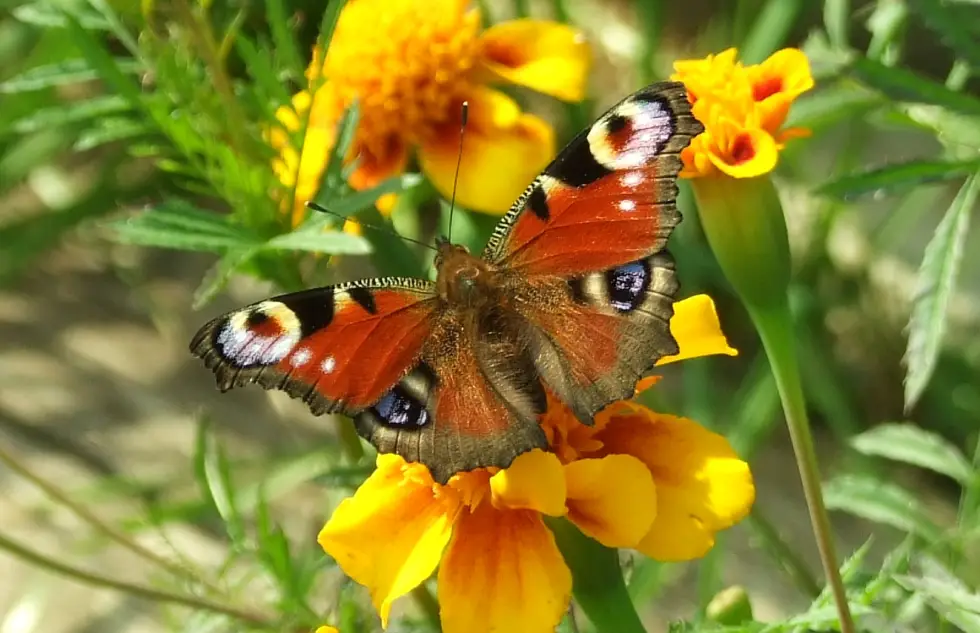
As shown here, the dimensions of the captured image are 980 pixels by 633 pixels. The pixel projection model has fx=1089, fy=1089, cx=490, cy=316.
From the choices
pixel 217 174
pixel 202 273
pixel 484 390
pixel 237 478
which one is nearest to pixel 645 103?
pixel 484 390

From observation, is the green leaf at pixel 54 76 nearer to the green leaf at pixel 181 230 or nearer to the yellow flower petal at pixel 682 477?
the green leaf at pixel 181 230

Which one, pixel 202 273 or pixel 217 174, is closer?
pixel 217 174

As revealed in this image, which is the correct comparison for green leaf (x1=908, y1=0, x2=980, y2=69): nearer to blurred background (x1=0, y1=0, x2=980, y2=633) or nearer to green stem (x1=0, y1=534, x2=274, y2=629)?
blurred background (x1=0, y1=0, x2=980, y2=633)

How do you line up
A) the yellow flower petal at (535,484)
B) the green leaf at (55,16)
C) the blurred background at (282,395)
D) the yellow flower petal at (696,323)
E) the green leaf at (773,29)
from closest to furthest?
1. the yellow flower petal at (535,484)
2. the yellow flower petal at (696,323)
3. the green leaf at (55,16)
4. the blurred background at (282,395)
5. the green leaf at (773,29)

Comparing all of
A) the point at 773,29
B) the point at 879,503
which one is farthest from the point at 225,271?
the point at 773,29

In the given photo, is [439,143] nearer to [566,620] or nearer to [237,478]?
[566,620]

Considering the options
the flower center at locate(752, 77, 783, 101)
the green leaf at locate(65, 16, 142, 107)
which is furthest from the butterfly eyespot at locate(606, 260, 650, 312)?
the green leaf at locate(65, 16, 142, 107)

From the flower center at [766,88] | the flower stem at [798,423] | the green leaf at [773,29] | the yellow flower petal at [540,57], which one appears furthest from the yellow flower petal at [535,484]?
the green leaf at [773,29]
